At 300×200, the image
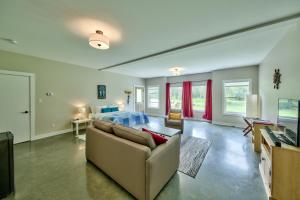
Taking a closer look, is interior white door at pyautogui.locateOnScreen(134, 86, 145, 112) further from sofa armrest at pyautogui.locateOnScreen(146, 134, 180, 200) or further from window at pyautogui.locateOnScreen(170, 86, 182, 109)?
sofa armrest at pyautogui.locateOnScreen(146, 134, 180, 200)

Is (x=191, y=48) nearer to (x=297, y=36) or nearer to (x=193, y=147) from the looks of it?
(x=297, y=36)

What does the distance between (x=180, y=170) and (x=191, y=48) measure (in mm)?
2879

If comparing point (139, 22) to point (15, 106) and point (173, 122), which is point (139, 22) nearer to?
point (173, 122)

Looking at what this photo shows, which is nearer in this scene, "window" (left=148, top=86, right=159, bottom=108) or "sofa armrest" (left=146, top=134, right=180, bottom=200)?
"sofa armrest" (left=146, top=134, right=180, bottom=200)

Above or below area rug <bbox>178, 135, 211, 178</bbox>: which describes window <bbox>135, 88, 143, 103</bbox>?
above

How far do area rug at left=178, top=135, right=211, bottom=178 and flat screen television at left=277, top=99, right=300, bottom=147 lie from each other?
1.50 meters

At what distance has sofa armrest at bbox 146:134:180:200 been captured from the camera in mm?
1497

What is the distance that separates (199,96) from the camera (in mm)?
6730

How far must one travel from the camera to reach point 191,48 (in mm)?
3174

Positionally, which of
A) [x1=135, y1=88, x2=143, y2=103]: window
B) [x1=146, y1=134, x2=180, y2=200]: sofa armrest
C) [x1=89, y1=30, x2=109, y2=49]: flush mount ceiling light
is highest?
[x1=89, y1=30, x2=109, y2=49]: flush mount ceiling light

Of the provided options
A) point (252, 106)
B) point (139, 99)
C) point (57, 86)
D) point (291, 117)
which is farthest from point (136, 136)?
point (139, 99)

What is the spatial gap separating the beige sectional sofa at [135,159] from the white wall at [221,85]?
4.54 meters

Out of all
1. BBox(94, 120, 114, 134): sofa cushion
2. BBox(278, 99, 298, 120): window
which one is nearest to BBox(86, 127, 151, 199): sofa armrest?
BBox(94, 120, 114, 134): sofa cushion

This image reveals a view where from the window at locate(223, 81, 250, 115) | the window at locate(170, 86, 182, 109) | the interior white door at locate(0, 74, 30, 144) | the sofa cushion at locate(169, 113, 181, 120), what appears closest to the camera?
the interior white door at locate(0, 74, 30, 144)
